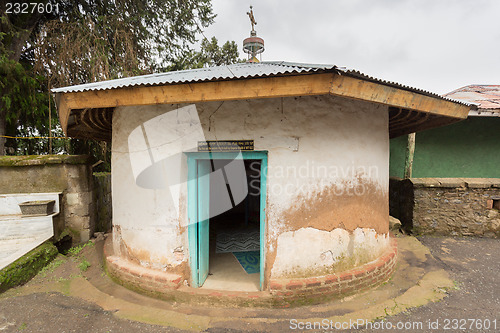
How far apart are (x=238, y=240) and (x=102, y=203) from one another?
3659 millimetres

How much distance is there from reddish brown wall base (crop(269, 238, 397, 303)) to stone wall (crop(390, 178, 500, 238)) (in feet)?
11.2

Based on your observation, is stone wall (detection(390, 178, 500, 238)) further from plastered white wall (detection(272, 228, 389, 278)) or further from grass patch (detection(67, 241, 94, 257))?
grass patch (detection(67, 241, 94, 257))

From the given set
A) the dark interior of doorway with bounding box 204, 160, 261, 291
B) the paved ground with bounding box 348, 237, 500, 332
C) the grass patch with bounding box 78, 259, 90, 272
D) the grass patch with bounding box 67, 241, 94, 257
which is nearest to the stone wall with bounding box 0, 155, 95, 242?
the grass patch with bounding box 67, 241, 94, 257

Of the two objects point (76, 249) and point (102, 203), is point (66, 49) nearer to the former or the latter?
point (102, 203)

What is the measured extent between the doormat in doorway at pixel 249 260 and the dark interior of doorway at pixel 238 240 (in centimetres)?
2

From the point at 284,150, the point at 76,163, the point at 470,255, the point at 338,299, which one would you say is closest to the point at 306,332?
the point at 338,299

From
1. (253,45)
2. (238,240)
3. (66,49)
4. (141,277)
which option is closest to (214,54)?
(66,49)

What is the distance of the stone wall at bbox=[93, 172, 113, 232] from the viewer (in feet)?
20.9

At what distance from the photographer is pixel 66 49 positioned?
7.93 meters

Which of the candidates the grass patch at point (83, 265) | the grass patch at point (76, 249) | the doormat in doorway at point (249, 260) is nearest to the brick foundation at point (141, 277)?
the grass patch at point (83, 265)

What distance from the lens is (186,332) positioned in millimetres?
2848

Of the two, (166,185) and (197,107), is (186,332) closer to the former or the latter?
(166,185)

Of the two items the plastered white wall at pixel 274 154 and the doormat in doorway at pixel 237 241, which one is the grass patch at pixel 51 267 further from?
the doormat in doorway at pixel 237 241

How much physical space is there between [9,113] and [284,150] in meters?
9.48
